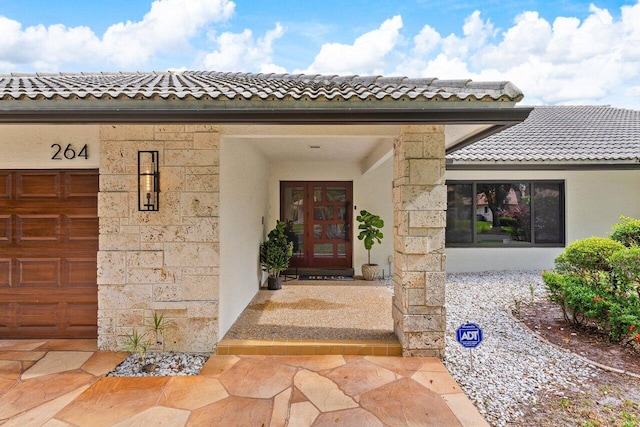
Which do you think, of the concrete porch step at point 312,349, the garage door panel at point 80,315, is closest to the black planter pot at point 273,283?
the concrete porch step at point 312,349

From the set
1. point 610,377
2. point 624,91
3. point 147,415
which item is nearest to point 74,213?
point 147,415

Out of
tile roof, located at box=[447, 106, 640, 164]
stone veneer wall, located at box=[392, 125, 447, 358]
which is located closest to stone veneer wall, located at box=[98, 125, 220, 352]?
stone veneer wall, located at box=[392, 125, 447, 358]

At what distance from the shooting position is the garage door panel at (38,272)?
393cm

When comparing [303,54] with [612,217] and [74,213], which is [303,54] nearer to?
[74,213]

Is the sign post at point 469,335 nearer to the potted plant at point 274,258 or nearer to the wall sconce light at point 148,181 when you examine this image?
the wall sconce light at point 148,181

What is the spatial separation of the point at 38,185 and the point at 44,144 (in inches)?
20.4

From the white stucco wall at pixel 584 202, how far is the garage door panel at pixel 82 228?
7121 mm

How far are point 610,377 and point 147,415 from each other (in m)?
4.35

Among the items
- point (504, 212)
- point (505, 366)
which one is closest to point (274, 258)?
point (505, 366)

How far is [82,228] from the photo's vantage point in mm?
3920

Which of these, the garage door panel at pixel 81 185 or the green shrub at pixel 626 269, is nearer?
the garage door panel at pixel 81 185

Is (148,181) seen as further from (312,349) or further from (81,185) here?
(312,349)

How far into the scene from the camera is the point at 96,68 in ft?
24.3

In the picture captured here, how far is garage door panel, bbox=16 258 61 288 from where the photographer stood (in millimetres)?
3934
